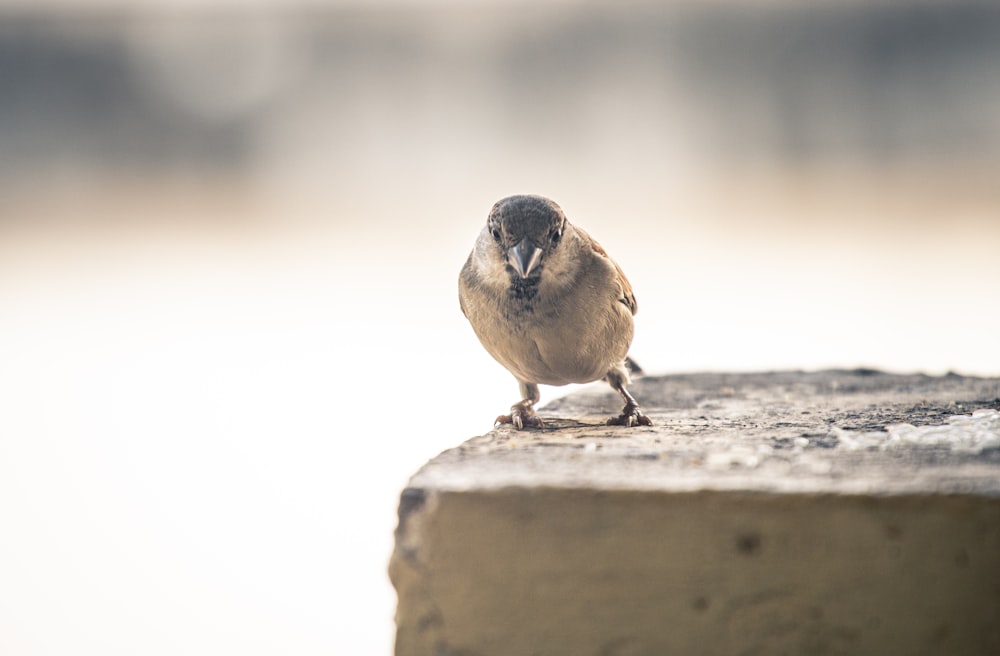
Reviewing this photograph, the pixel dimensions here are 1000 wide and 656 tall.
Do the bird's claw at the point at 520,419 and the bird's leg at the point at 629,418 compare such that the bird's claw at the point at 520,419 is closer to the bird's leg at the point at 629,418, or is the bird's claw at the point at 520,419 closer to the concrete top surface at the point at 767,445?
the concrete top surface at the point at 767,445

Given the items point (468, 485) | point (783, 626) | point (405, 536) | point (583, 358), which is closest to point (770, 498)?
point (783, 626)

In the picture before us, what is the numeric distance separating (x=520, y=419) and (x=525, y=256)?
49 cm

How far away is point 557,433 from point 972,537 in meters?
1.18

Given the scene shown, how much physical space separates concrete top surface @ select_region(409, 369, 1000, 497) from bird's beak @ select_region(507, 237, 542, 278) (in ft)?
1.54

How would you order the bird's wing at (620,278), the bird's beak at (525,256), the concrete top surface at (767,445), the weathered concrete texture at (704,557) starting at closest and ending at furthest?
1. the weathered concrete texture at (704,557)
2. the concrete top surface at (767,445)
3. the bird's beak at (525,256)
4. the bird's wing at (620,278)

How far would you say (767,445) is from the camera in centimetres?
259

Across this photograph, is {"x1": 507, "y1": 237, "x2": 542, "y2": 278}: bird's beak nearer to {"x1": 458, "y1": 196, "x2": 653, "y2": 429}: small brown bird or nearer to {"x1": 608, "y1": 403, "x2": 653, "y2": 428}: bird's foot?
{"x1": 458, "y1": 196, "x2": 653, "y2": 429}: small brown bird

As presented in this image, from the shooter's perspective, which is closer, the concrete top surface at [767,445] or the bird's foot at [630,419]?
the concrete top surface at [767,445]

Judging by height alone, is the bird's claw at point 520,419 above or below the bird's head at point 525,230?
below

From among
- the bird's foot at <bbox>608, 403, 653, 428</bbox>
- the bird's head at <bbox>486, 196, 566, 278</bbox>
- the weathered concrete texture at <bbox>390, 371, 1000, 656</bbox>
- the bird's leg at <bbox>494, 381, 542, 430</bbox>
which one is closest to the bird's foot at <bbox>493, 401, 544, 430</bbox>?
the bird's leg at <bbox>494, 381, 542, 430</bbox>

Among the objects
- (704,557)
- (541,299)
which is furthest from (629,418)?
(704,557)

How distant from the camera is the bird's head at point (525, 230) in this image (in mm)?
3053

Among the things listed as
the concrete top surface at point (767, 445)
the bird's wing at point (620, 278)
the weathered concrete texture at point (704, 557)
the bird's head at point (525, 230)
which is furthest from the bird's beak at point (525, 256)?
the weathered concrete texture at point (704, 557)

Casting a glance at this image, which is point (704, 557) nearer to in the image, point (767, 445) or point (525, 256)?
point (767, 445)
